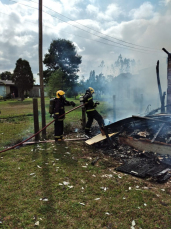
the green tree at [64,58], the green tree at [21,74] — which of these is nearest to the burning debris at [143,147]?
the green tree at [64,58]

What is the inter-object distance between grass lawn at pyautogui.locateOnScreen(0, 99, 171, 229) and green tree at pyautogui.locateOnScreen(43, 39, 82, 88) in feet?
79.1

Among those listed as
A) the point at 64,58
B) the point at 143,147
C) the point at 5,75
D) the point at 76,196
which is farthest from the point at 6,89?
the point at 76,196

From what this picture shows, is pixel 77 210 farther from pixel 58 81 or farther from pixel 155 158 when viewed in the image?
pixel 58 81

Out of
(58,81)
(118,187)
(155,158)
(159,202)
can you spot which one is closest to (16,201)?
(118,187)

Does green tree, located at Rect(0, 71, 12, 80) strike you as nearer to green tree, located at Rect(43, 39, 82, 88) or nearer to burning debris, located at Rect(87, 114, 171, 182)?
green tree, located at Rect(43, 39, 82, 88)

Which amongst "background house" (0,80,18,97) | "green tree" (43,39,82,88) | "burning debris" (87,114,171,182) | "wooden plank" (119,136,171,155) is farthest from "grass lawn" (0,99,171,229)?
"background house" (0,80,18,97)

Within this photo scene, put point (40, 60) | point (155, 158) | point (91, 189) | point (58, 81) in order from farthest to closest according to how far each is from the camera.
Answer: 1. point (58, 81)
2. point (40, 60)
3. point (155, 158)
4. point (91, 189)

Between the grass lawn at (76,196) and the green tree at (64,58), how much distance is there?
24095mm

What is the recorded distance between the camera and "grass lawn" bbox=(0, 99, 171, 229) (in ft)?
7.70

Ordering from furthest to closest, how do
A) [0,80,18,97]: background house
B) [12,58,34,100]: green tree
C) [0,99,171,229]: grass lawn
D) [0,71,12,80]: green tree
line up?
[0,71,12,80]: green tree < [0,80,18,97]: background house < [12,58,34,100]: green tree < [0,99,171,229]: grass lawn

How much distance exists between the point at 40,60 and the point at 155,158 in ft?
17.3

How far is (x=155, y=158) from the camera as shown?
417 cm

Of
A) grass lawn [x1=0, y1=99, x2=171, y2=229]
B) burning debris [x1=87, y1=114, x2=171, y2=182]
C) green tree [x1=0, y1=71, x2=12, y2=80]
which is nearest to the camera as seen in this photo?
grass lawn [x1=0, y1=99, x2=171, y2=229]

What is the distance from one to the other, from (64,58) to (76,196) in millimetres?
27931
